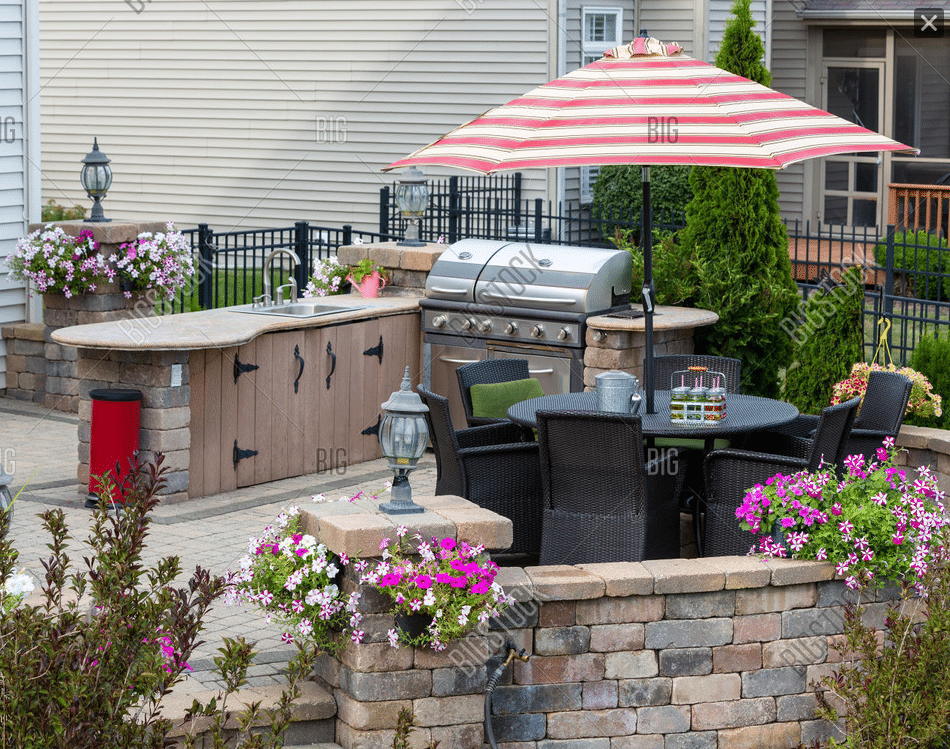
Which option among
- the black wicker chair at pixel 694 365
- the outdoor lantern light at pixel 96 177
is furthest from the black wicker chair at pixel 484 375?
the outdoor lantern light at pixel 96 177

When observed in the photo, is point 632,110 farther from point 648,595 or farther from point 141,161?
point 141,161

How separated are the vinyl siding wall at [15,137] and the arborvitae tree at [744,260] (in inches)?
225

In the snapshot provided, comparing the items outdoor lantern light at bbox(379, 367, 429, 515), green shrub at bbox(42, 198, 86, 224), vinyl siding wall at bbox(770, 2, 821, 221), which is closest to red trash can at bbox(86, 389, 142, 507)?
outdoor lantern light at bbox(379, 367, 429, 515)

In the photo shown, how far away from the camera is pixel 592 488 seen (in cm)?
607

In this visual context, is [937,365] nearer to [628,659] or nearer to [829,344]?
[829,344]

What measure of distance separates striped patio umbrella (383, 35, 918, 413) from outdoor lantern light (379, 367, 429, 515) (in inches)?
55.7

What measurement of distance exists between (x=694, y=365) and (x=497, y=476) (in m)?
1.87

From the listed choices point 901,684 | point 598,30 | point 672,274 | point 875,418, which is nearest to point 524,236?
point 598,30

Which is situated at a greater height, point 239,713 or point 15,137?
point 15,137

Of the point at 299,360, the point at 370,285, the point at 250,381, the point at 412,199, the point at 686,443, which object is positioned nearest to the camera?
the point at 686,443

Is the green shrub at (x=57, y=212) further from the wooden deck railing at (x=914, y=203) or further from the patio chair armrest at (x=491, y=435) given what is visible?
the patio chair armrest at (x=491, y=435)

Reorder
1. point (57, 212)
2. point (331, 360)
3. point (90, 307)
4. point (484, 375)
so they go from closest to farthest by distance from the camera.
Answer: point (484, 375) < point (331, 360) < point (90, 307) < point (57, 212)

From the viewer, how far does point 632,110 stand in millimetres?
6082

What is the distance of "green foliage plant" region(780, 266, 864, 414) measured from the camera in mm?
8250
